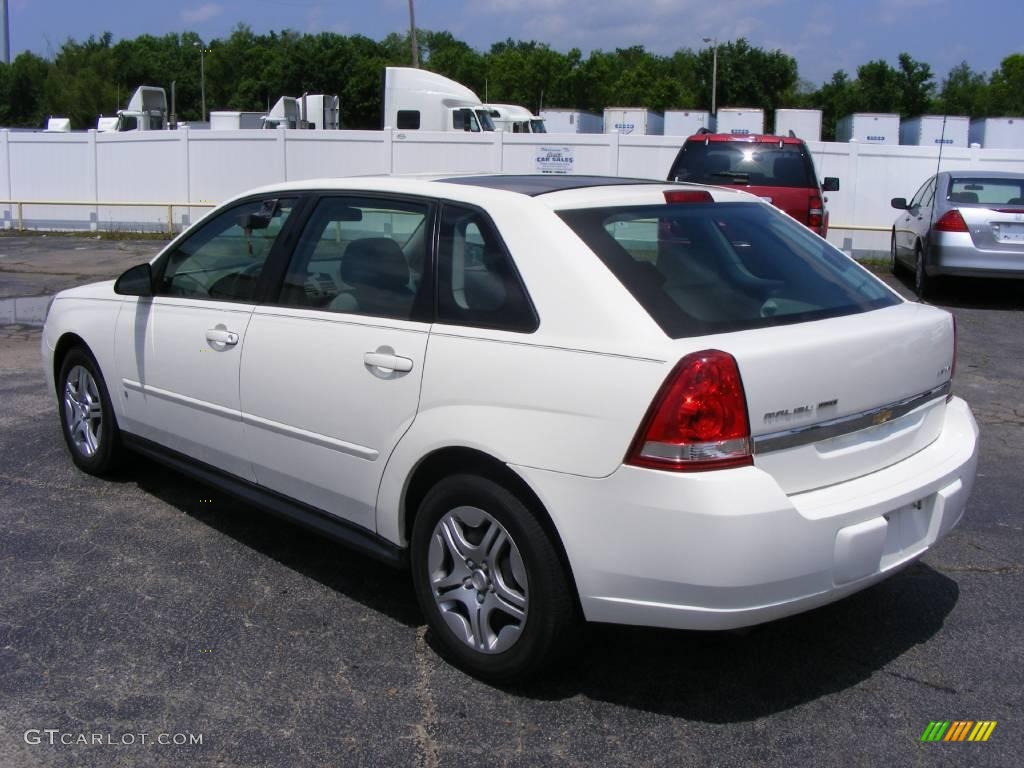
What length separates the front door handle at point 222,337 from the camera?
4.29 metres

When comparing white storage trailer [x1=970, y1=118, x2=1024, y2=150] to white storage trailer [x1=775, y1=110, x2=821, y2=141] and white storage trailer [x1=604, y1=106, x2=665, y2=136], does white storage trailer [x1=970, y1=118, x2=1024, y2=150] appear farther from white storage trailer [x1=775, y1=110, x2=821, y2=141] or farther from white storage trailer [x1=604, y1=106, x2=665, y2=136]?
white storage trailer [x1=604, y1=106, x2=665, y2=136]

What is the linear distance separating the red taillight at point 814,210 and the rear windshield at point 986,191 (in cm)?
146

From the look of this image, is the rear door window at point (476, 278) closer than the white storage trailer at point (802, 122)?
Yes

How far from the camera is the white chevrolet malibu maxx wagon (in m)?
2.92

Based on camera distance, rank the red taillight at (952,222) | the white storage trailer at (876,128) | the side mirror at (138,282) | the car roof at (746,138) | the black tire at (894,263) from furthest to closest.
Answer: the white storage trailer at (876,128), the black tire at (894,263), the car roof at (746,138), the red taillight at (952,222), the side mirror at (138,282)

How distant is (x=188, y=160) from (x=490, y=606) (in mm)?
22687

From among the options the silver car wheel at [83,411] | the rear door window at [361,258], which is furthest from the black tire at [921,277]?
the silver car wheel at [83,411]

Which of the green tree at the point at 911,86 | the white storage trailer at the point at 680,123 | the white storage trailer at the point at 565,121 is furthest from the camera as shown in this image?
the green tree at the point at 911,86

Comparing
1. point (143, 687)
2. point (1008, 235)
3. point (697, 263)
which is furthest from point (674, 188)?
point (1008, 235)

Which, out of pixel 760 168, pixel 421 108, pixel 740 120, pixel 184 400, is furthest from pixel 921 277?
pixel 740 120

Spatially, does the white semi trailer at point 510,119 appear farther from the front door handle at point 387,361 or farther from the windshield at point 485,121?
the front door handle at point 387,361

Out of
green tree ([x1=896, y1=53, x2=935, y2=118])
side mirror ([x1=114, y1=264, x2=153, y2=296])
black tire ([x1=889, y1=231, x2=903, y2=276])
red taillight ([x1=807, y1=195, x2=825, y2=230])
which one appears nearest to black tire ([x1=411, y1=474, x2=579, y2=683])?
side mirror ([x1=114, y1=264, x2=153, y2=296])

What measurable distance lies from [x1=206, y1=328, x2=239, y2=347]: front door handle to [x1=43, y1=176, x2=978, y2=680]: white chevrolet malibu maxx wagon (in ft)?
0.04

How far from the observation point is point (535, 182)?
13.0ft
